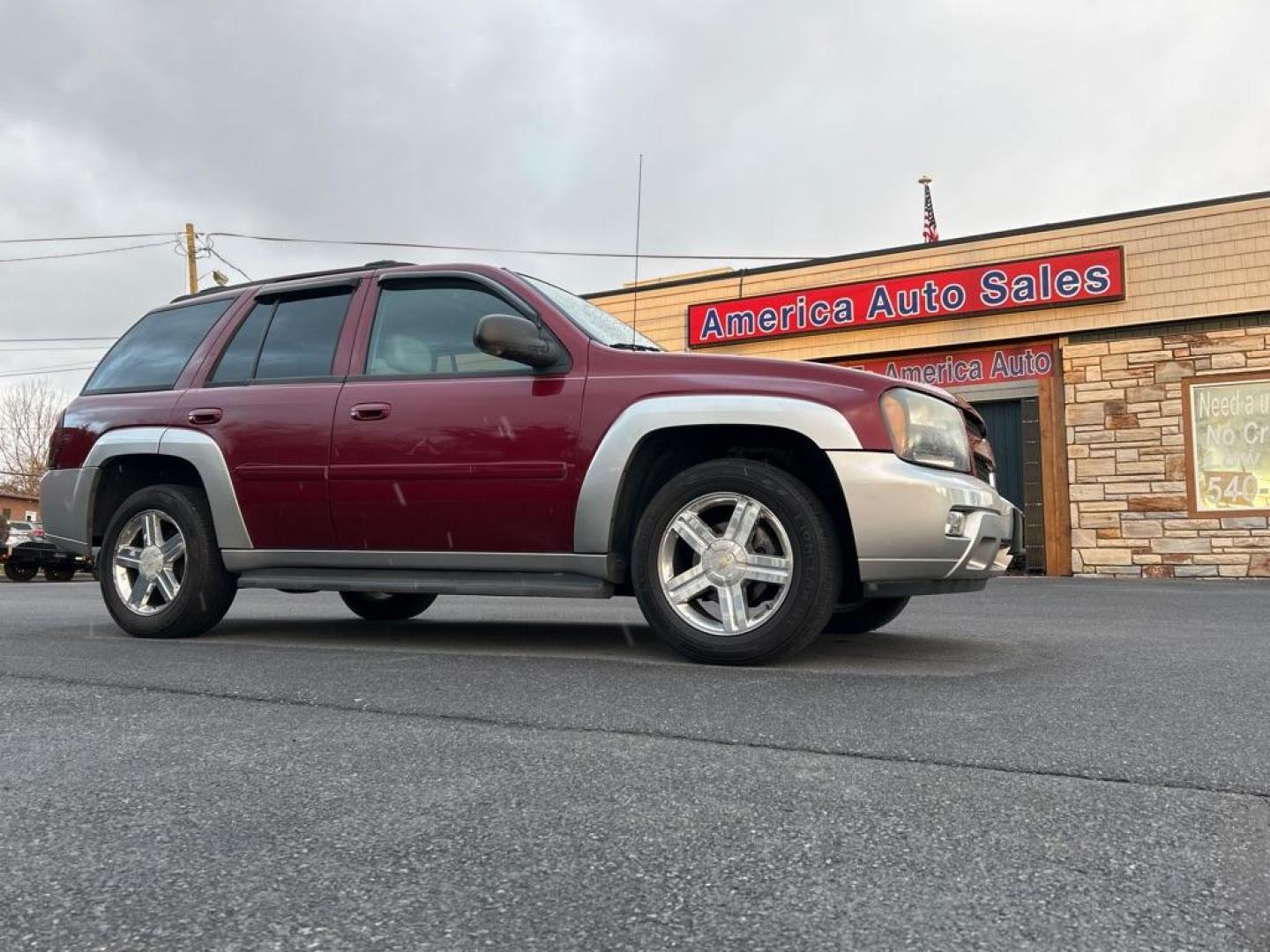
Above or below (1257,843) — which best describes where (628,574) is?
above

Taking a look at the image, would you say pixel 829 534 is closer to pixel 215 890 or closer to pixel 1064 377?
pixel 215 890

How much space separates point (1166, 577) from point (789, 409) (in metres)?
11.3

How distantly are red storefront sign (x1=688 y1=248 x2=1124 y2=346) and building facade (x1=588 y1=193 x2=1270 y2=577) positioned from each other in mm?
26

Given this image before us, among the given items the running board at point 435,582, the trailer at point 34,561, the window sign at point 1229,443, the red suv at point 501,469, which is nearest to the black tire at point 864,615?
the red suv at point 501,469

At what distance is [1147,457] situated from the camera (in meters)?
13.4

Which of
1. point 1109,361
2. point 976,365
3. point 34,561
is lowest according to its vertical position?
point 34,561

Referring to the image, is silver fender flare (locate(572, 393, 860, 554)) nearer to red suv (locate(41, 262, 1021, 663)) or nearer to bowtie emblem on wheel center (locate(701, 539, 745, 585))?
red suv (locate(41, 262, 1021, 663))

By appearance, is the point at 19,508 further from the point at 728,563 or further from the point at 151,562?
the point at 728,563

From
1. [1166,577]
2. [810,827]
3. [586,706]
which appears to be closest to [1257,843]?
[810,827]

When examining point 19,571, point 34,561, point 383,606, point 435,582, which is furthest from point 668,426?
point 19,571

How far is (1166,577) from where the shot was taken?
517 inches

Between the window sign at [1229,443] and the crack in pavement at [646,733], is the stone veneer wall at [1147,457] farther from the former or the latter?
the crack in pavement at [646,733]

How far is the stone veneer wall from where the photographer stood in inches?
507

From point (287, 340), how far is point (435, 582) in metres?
1.55
